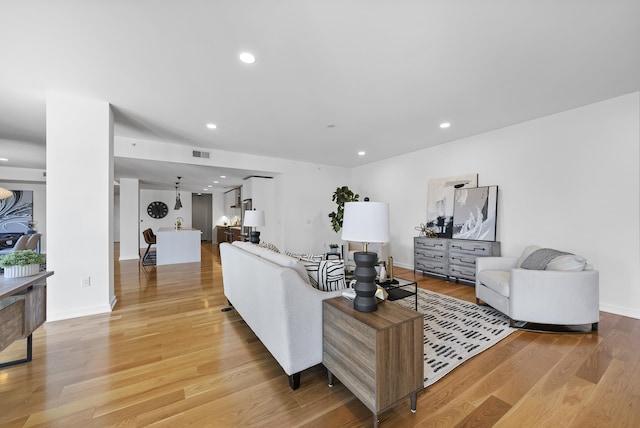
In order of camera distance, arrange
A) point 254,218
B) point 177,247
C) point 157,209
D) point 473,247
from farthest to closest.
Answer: point 157,209 < point 177,247 < point 254,218 < point 473,247

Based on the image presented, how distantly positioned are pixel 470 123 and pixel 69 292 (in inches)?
230

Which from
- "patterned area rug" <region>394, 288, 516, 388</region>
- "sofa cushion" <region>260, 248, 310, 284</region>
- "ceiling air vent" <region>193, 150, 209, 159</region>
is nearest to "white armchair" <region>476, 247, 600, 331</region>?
"patterned area rug" <region>394, 288, 516, 388</region>

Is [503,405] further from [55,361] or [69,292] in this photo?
[69,292]

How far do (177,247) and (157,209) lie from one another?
4.75m

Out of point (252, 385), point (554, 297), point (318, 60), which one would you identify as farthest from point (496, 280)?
point (318, 60)

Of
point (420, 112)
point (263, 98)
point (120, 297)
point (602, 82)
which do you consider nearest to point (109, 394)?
point (120, 297)

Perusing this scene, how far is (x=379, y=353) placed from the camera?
1351 millimetres

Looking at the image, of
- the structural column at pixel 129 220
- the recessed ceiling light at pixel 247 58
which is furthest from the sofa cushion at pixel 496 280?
the structural column at pixel 129 220

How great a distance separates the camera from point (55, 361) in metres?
2.12

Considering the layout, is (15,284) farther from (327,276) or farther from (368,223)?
(368,223)

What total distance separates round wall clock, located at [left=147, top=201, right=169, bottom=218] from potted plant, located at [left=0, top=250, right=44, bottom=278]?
29.9ft

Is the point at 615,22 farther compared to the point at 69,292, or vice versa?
the point at 69,292

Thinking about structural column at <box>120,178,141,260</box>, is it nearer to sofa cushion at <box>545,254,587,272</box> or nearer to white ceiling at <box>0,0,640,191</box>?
white ceiling at <box>0,0,640,191</box>

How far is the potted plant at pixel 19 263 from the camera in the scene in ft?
6.41
